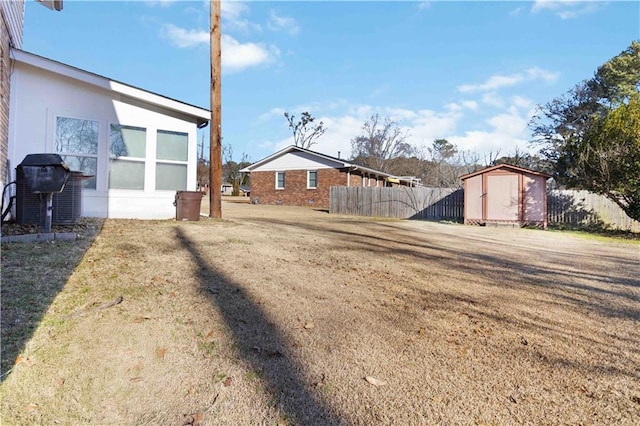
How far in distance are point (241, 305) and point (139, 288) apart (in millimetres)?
1105

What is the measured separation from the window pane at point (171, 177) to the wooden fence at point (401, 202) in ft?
39.7

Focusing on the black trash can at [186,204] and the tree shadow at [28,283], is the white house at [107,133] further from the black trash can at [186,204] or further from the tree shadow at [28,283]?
the tree shadow at [28,283]

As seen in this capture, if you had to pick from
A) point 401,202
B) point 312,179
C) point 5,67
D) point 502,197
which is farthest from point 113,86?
point 312,179

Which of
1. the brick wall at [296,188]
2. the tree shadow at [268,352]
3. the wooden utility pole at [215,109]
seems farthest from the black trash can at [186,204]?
the brick wall at [296,188]

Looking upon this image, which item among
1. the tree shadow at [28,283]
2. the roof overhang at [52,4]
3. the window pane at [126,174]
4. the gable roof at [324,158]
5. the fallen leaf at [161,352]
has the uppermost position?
the roof overhang at [52,4]

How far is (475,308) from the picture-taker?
3730 mm

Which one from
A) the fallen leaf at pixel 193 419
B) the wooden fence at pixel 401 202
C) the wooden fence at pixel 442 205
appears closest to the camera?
the fallen leaf at pixel 193 419

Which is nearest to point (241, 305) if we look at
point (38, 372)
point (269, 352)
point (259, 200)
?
point (269, 352)

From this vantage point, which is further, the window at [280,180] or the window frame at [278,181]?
the window at [280,180]

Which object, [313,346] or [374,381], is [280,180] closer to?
[313,346]

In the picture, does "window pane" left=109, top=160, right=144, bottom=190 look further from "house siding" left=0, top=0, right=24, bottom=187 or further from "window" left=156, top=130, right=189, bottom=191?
"house siding" left=0, top=0, right=24, bottom=187

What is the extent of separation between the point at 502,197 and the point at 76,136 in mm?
14283

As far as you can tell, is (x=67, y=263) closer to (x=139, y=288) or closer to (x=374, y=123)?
(x=139, y=288)

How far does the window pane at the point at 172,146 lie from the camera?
925cm
